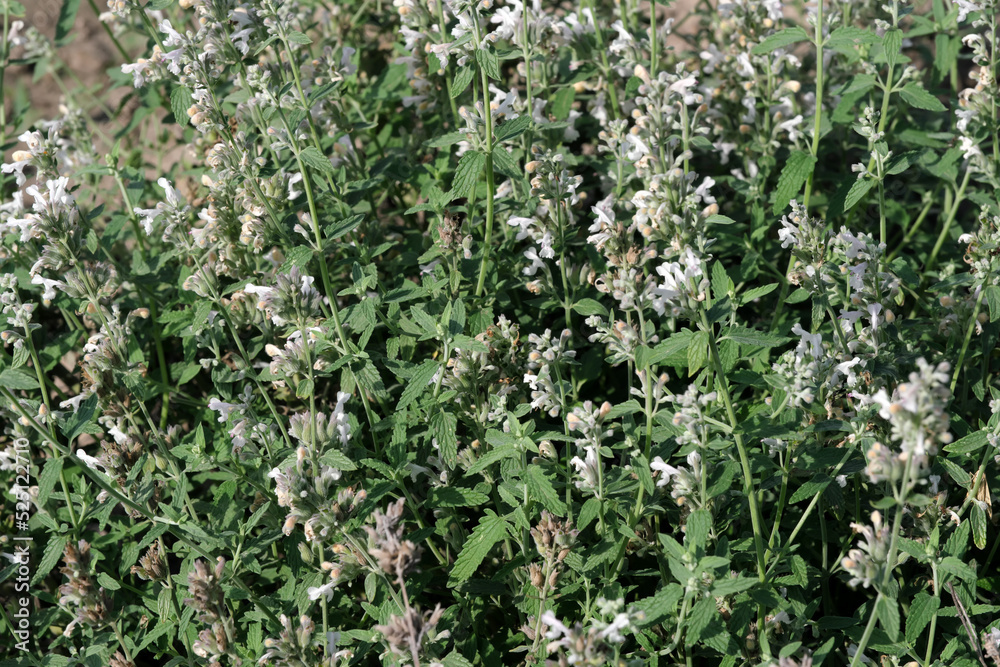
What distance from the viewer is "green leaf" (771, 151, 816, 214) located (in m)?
3.98

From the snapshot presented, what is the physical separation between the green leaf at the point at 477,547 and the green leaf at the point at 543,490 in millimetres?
365

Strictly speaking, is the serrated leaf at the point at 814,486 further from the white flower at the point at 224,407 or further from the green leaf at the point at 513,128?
the white flower at the point at 224,407

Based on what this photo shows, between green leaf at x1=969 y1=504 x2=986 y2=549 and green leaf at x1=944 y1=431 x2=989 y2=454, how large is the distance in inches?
10.3

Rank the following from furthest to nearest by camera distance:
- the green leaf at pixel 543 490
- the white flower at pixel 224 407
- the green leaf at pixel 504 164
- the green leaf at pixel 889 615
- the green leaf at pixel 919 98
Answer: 1. the green leaf at pixel 919 98
2. the white flower at pixel 224 407
3. the green leaf at pixel 504 164
4. the green leaf at pixel 543 490
5. the green leaf at pixel 889 615

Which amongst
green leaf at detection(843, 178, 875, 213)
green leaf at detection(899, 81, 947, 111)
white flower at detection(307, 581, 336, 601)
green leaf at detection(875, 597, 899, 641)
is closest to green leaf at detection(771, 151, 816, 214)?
green leaf at detection(843, 178, 875, 213)

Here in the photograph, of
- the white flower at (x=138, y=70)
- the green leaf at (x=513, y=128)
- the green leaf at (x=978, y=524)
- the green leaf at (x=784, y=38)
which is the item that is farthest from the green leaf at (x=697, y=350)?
the white flower at (x=138, y=70)

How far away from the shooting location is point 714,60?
5047mm

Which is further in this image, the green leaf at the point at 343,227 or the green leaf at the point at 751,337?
the green leaf at the point at 343,227

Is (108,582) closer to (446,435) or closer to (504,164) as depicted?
(446,435)

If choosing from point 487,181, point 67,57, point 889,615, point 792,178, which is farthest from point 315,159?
point 67,57

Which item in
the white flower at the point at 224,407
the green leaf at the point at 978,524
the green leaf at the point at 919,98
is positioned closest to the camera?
the green leaf at the point at 978,524

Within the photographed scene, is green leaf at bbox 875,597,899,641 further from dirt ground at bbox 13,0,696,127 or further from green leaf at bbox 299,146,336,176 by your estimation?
dirt ground at bbox 13,0,696,127

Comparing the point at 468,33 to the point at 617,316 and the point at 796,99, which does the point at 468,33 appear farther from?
the point at 796,99

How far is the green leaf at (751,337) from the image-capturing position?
2928mm
